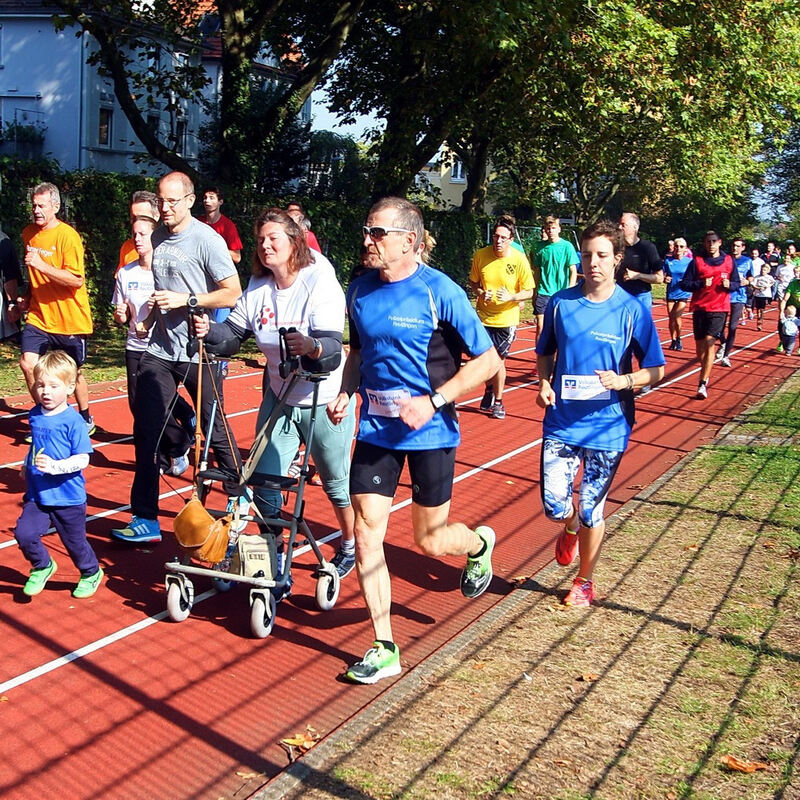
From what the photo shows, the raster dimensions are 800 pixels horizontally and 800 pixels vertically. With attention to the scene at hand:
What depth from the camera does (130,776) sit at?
402 cm

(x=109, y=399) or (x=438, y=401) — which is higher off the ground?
(x=438, y=401)

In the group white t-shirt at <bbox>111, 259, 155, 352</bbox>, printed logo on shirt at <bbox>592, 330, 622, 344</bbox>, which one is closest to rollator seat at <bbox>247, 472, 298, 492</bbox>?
printed logo on shirt at <bbox>592, 330, 622, 344</bbox>

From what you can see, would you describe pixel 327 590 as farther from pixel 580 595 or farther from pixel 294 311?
pixel 294 311

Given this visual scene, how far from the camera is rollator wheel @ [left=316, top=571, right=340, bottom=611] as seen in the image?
5.68 metres

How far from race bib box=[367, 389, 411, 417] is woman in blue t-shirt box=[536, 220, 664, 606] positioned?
1.06 meters

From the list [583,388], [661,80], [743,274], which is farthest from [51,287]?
[743,274]

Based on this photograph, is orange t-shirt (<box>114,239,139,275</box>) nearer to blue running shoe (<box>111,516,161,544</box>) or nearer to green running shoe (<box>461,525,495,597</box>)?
blue running shoe (<box>111,516,161,544</box>)

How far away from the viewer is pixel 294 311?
5.43 m

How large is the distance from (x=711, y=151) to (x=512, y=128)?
895 cm

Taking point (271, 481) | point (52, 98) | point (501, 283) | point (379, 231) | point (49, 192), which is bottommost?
point (271, 481)

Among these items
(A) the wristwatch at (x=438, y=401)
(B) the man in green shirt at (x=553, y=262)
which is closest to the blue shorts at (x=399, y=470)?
(A) the wristwatch at (x=438, y=401)

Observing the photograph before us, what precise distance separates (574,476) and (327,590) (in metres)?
1.45

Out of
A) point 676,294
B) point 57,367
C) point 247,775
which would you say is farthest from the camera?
point 676,294

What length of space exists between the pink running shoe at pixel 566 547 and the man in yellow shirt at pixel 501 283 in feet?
17.5
